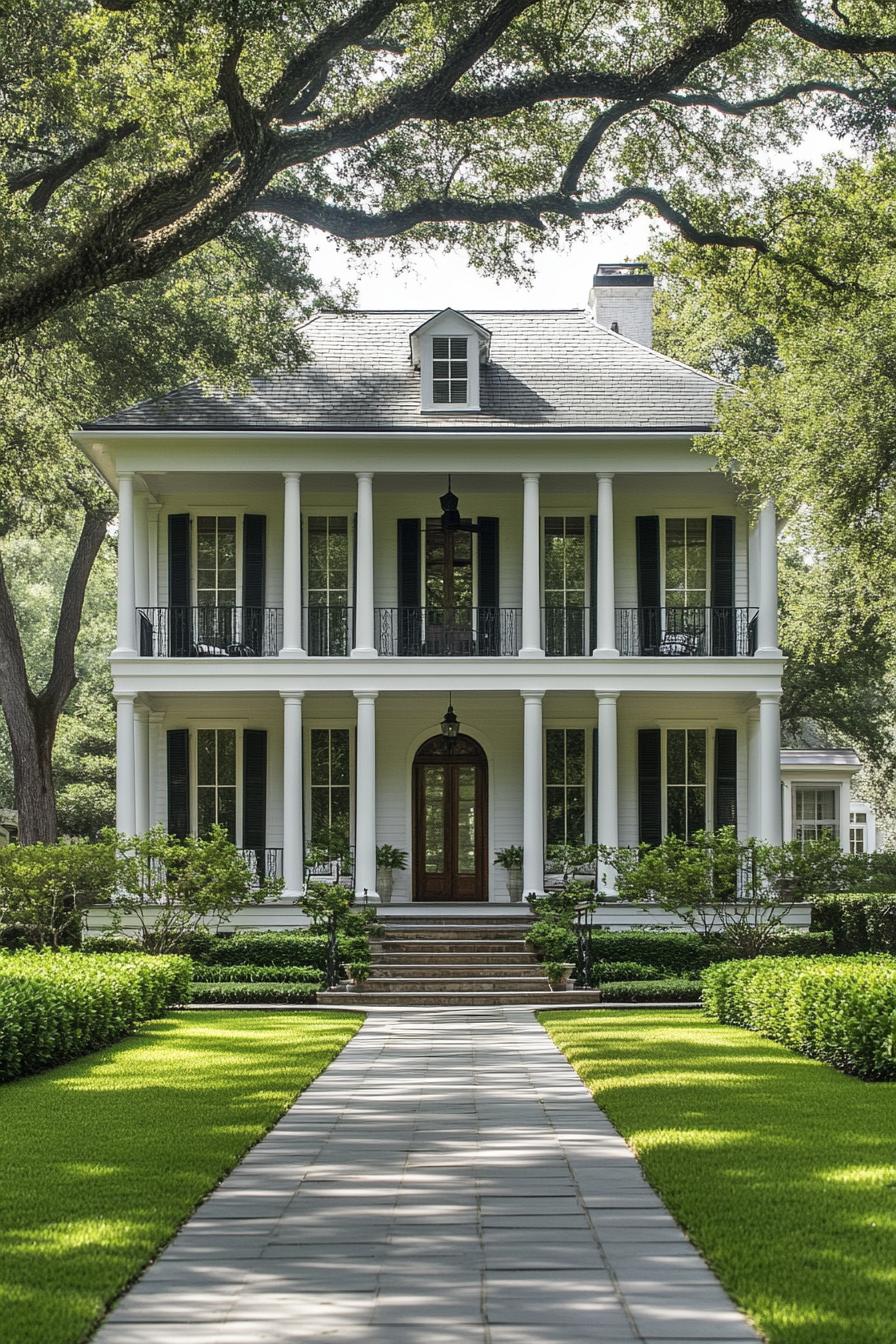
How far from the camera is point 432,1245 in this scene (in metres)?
6.27

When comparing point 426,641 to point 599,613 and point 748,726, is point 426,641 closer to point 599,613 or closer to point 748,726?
point 599,613

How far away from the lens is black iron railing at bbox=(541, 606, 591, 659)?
2392cm

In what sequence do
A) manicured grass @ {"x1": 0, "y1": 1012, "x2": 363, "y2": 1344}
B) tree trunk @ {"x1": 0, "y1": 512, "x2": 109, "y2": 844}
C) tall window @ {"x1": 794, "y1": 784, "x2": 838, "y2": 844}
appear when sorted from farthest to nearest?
tall window @ {"x1": 794, "y1": 784, "x2": 838, "y2": 844}
tree trunk @ {"x1": 0, "y1": 512, "x2": 109, "y2": 844}
manicured grass @ {"x1": 0, "y1": 1012, "x2": 363, "y2": 1344}

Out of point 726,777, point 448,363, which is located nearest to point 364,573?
point 448,363

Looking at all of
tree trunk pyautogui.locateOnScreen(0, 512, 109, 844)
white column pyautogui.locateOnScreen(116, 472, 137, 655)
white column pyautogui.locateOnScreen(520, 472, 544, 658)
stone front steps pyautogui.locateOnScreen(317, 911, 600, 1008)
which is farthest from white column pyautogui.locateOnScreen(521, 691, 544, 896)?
tree trunk pyautogui.locateOnScreen(0, 512, 109, 844)

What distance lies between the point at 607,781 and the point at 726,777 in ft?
8.68

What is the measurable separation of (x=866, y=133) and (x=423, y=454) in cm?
902

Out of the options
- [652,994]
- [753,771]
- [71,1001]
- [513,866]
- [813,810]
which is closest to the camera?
[71,1001]

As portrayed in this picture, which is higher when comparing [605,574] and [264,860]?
[605,574]

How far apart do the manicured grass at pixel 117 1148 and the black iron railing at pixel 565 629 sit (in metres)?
10.1

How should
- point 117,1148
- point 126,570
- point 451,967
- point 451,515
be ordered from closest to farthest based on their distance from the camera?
point 117,1148 → point 451,967 → point 126,570 → point 451,515

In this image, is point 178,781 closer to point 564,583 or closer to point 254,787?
point 254,787

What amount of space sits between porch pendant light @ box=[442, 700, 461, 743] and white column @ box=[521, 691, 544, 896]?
1126mm

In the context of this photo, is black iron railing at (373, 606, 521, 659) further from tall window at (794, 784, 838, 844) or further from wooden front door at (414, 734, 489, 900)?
tall window at (794, 784, 838, 844)
